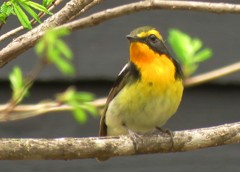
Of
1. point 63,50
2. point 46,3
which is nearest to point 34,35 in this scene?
point 46,3

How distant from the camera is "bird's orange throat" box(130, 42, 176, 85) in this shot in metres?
4.37

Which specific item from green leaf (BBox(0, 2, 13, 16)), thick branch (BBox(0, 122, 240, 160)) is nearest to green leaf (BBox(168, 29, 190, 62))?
green leaf (BBox(0, 2, 13, 16))

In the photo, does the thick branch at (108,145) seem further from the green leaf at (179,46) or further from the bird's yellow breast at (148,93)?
the green leaf at (179,46)

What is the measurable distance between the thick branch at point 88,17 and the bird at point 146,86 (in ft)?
3.87

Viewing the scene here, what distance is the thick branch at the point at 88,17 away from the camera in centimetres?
298

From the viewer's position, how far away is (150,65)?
442 centimetres

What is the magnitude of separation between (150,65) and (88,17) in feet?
4.70

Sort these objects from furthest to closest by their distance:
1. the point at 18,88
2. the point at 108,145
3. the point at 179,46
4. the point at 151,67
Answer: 1. the point at 151,67
2. the point at 108,145
3. the point at 179,46
4. the point at 18,88

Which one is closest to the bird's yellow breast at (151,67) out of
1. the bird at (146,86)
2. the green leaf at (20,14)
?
the bird at (146,86)

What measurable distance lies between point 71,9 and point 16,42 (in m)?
0.26

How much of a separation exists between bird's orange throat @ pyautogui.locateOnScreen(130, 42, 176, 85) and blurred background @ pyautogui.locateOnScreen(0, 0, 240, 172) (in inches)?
40.9

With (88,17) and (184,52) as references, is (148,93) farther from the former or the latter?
(184,52)

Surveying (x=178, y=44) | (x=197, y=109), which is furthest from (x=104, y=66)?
(x=178, y=44)

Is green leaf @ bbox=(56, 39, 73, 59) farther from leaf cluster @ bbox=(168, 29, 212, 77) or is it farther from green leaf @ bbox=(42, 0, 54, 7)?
green leaf @ bbox=(42, 0, 54, 7)
